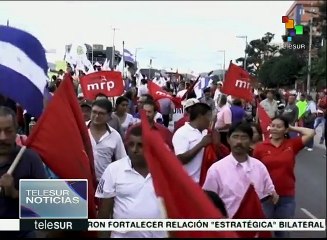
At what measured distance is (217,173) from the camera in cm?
401

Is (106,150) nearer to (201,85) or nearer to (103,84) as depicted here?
(103,84)

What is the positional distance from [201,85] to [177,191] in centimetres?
1109

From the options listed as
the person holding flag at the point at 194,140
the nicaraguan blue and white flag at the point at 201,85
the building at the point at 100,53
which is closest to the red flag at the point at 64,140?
the person holding flag at the point at 194,140

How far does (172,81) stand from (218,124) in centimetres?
932

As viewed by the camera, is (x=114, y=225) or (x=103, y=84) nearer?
(x=114, y=225)

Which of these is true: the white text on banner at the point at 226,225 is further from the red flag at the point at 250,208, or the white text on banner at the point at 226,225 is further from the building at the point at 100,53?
the building at the point at 100,53

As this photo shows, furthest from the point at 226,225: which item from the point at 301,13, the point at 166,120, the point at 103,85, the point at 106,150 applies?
the point at 166,120

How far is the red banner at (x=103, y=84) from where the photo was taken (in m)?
8.80

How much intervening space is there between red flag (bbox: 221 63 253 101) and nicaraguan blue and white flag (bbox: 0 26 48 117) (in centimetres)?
319

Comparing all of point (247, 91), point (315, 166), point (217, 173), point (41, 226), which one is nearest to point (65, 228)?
point (41, 226)

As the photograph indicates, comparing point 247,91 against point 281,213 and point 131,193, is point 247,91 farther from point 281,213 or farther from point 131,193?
point 131,193

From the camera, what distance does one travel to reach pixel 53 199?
3.44 meters

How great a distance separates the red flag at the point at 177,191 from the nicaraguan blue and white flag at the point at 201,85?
9660 mm

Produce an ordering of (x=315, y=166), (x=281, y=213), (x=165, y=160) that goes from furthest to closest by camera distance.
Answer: (x=315, y=166)
(x=281, y=213)
(x=165, y=160)
